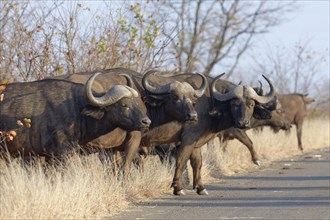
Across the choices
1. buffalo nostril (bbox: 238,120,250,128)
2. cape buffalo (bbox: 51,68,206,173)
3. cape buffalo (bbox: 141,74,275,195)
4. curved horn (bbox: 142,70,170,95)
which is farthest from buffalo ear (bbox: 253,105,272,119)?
curved horn (bbox: 142,70,170,95)

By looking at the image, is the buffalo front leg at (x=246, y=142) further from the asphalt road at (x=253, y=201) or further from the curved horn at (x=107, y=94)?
the curved horn at (x=107, y=94)

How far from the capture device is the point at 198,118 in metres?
15.1

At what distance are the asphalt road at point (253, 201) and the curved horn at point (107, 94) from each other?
5.44 ft

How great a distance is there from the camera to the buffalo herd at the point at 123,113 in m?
13.1

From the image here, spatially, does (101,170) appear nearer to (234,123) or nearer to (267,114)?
(234,123)

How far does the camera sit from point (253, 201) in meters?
13.3

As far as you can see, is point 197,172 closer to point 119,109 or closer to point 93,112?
point 119,109

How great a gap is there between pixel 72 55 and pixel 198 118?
3706 mm

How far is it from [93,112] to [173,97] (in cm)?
186

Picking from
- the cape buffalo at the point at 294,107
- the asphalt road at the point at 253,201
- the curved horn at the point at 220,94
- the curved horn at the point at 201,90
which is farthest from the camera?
the cape buffalo at the point at 294,107

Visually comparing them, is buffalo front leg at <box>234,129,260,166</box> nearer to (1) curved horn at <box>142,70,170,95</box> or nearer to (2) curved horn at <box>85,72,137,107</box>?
(1) curved horn at <box>142,70,170,95</box>

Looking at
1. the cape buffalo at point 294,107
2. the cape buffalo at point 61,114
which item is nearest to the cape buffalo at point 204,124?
the cape buffalo at point 61,114

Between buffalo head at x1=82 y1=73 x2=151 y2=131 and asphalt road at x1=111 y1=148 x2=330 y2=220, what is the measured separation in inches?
48.7

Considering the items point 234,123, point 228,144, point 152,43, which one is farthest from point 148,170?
point 228,144
